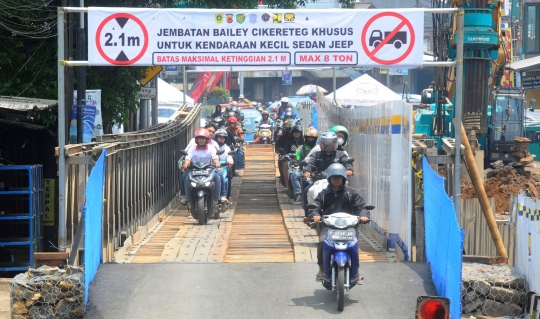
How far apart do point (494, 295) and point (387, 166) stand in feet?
11.9

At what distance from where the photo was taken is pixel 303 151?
54.6 feet

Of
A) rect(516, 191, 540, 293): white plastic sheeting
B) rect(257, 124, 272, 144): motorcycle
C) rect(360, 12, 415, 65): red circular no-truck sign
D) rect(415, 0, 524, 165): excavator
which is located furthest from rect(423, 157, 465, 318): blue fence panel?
rect(257, 124, 272, 144): motorcycle

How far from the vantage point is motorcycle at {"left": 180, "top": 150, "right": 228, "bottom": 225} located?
610 inches

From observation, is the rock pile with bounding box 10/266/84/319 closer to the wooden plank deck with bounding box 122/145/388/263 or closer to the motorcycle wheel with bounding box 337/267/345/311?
the motorcycle wheel with bounding box 337/267/345/311

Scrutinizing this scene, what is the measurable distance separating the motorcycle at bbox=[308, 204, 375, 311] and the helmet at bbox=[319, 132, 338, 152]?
14.3 feet

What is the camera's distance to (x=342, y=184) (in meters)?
9.66

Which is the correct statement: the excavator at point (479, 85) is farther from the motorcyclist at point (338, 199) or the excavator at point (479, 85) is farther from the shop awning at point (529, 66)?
the motorcyclist at point (338, 199)

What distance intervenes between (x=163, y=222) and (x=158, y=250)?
420 centimetres

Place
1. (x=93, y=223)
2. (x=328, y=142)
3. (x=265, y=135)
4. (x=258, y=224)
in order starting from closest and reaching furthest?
(x=93, y=223)
(x=328, y=142)
(x=258, y=224)
(x=265, y=135)

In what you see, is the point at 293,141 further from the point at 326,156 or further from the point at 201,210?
the point at 326,156

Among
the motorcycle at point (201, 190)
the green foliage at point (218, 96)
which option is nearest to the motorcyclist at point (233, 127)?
the motorcycle at point (201, 190)

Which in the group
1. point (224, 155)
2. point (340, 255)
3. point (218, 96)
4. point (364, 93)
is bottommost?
point (340, 255)

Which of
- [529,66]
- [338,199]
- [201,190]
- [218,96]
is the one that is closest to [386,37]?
[338,199]

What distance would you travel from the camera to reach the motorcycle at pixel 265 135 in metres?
35.8
